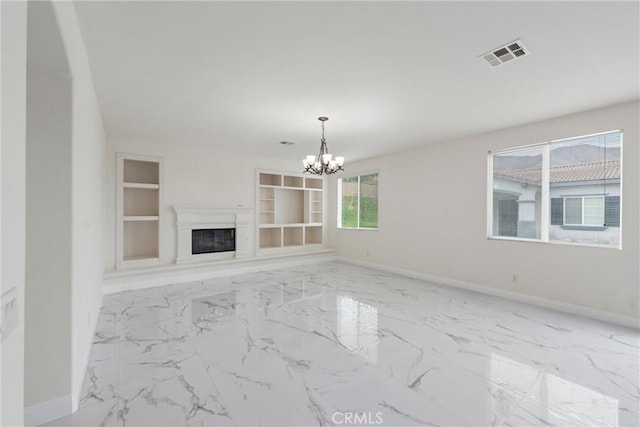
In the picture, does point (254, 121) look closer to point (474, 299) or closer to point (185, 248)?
point (185, 248)

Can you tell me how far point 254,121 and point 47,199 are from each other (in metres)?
2.73

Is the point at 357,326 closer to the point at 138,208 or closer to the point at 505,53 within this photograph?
the point at 505,53

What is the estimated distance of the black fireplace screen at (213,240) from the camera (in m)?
5.79

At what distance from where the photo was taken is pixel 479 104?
3.43 meters

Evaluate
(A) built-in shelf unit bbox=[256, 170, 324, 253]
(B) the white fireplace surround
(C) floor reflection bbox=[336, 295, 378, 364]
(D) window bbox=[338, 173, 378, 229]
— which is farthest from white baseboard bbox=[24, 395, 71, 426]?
(D) window bbox=[338, 173, 378, 229]

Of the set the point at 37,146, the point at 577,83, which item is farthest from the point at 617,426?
the point at 37,146

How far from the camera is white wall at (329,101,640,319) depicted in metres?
3.38

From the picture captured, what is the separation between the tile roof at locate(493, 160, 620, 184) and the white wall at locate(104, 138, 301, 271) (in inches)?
199

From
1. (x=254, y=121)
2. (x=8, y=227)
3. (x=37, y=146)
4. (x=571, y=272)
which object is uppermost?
(x=254, y=121)

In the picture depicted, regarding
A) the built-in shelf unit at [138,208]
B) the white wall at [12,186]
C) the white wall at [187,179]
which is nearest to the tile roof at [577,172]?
the white wall at [187,179]

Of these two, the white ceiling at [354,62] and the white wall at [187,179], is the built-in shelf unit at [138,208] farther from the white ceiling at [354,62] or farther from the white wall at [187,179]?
the white ceiling at [354,62]

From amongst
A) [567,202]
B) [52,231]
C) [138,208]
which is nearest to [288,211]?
[138,208]

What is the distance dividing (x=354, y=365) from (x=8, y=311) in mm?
2305

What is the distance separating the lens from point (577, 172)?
3832 mm
